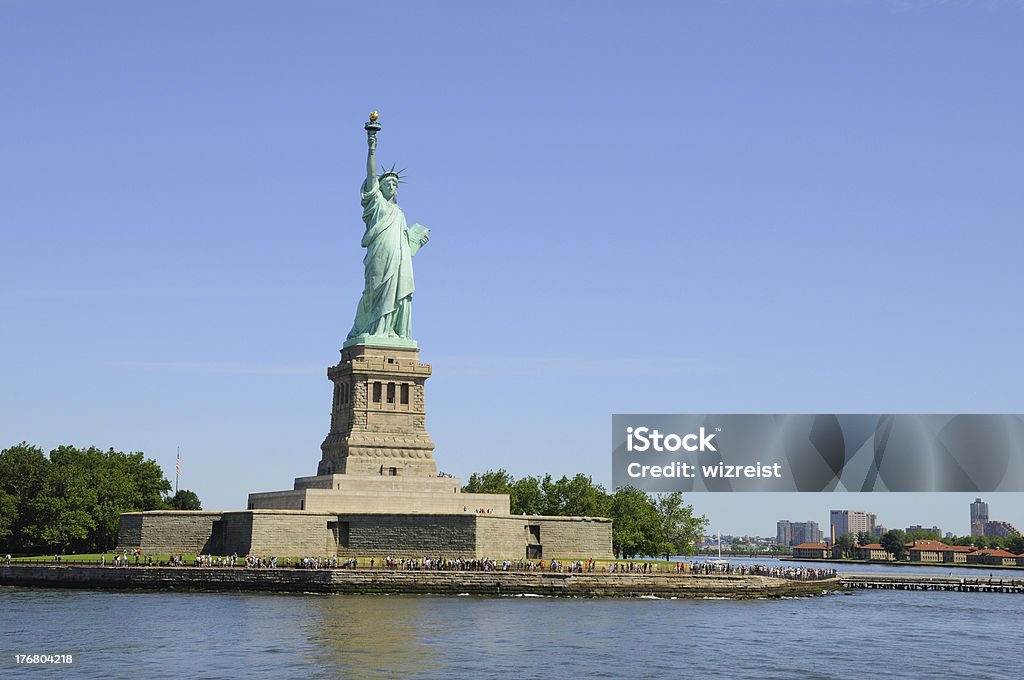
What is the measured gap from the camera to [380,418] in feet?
255

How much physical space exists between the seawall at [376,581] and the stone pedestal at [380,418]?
466 inches

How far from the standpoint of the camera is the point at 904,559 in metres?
187

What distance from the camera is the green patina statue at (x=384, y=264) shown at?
265ft

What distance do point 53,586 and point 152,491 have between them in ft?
85.0

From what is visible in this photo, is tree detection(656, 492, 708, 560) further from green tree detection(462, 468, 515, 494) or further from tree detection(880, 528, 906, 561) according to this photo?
tree detection(880, 528, 906, 561)

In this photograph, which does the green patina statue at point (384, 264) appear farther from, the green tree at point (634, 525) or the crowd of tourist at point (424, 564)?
the green tree at point (634, 525)

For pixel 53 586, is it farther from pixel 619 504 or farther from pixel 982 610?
pixel 982 610

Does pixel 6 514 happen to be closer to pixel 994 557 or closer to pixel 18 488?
pixel 18 488

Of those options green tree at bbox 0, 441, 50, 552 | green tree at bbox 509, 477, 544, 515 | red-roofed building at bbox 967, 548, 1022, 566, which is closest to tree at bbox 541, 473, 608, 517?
green tree at bbox 509, 477, 544, 515

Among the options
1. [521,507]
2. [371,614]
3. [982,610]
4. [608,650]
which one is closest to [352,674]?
[608,650]

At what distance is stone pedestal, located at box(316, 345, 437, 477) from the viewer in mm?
76188

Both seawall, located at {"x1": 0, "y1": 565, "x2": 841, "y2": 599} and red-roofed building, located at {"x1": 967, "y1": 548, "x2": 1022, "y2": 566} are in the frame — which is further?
red-roofed building, located at {"x1": 967, "y1": 548, "x2": 1022, "y2": 566}

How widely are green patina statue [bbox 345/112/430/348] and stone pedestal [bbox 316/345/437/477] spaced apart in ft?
5.19

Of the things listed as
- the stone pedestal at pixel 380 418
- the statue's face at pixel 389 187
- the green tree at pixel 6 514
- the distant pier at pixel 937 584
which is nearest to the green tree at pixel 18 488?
the green tree at pixel 6 514
